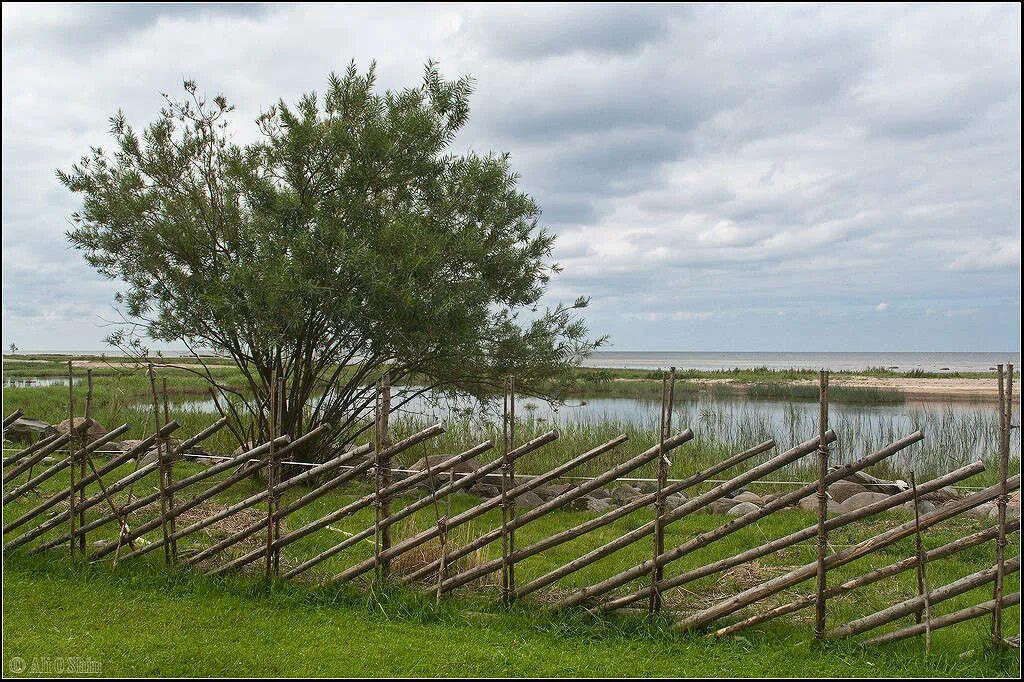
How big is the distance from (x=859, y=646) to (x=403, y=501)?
14.3ft

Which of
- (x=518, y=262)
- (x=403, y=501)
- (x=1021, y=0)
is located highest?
(x=1021, y=0)

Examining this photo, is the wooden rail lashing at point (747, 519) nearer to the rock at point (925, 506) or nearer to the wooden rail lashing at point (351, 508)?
the wooden rail lashing at point (351, 508)

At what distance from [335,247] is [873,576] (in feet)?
15.7

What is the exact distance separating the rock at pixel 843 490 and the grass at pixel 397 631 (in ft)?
5.96

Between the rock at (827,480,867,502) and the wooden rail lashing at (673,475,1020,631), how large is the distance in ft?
11.4

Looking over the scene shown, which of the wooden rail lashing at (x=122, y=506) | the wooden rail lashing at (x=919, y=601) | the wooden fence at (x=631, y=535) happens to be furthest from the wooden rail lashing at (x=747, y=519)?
the wooden rail lashing at (x=122, y=506)

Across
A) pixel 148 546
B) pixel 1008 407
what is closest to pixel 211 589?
pixel 148 546

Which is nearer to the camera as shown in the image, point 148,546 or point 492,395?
point 148,546

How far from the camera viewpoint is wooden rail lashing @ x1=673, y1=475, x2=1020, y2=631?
3121 millimetres

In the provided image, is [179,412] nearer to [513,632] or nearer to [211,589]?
Answer: [211,589]

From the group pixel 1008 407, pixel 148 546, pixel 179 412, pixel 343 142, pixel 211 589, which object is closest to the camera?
pixel 1008 407

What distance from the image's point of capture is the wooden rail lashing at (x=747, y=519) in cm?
324

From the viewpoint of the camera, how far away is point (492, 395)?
7.83 meters

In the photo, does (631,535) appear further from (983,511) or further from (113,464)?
(983,511)
